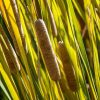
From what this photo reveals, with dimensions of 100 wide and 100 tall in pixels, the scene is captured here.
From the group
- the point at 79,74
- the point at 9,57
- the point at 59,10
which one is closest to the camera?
the point at 9,57

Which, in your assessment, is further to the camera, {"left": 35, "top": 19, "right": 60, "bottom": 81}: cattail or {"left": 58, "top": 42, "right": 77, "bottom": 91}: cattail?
{"left": 58, "top": 42, "right": 77, "bottom": 91}: cattail

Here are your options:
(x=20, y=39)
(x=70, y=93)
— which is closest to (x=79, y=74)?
(x=70, y=93)

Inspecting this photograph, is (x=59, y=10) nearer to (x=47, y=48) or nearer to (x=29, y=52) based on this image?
(x=29, y=52)

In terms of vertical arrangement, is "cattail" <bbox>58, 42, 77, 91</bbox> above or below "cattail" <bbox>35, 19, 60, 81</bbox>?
below

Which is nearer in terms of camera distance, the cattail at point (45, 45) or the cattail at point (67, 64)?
the cattail at point (45, 45)

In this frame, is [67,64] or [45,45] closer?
[45,45]

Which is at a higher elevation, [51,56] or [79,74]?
[51,56]

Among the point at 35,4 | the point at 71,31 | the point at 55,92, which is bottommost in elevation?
the point at 55,92

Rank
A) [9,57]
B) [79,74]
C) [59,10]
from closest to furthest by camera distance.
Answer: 1. [9,57]
2. [79,74]
3. [59,10]

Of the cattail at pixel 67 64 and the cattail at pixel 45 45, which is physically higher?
the cattail at pixel 45 45

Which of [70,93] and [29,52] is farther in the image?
[29,52]
